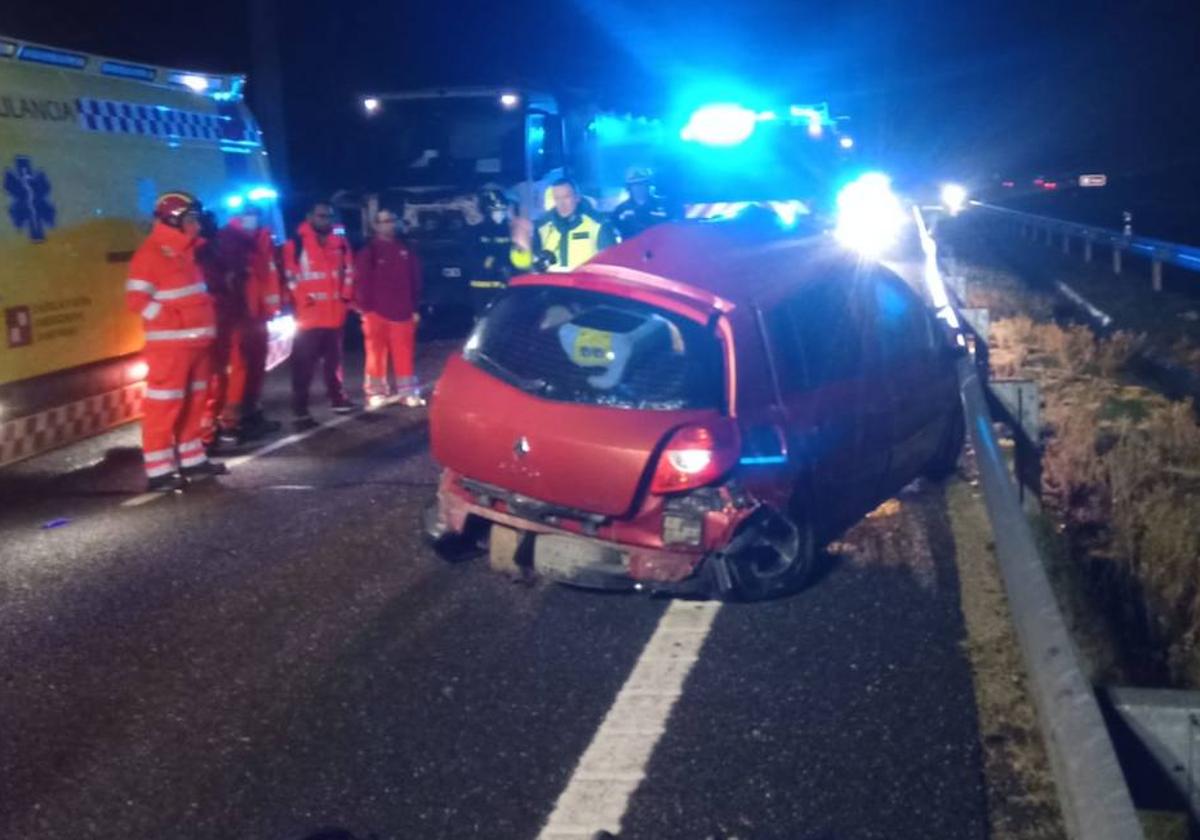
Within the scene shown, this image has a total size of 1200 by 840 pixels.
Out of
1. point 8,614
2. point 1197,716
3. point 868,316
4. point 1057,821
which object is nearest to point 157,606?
point 8,614

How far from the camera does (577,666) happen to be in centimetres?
570

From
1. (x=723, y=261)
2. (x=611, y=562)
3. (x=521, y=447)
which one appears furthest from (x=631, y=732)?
(x=723, y=261)

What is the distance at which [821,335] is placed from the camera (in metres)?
6.60

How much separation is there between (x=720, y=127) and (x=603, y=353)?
1107 centimetres

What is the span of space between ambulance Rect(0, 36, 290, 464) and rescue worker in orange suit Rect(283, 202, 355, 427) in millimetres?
876

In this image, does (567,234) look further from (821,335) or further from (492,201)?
(492,201)

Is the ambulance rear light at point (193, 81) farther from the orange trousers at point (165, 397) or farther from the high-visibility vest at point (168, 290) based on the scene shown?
the orange trousers at point (165, 397)

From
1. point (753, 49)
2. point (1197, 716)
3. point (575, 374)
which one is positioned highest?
point (753, 49)

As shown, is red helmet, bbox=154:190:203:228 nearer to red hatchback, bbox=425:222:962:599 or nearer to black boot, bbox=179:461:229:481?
black boot, bbox=179:461:229:481

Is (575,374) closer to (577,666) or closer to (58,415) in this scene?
(577,666)

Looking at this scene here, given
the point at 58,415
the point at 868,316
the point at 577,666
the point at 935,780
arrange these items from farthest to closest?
1. the point at 58,415
2. the point at 868,316
3. the point at 577,666
4. the point at 935,780

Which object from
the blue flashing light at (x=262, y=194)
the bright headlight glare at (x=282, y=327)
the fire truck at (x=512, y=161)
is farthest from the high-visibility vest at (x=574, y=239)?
the fire truck at (x=512, y=161)

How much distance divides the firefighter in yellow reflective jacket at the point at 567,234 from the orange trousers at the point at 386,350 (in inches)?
75.7

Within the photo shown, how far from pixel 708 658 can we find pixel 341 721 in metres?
1.49
